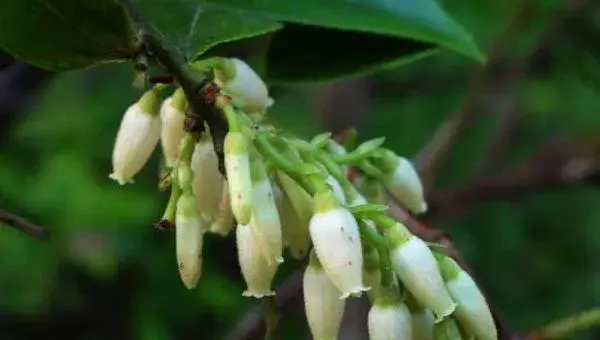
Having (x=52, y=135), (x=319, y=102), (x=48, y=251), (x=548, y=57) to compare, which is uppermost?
(x=548, y=57)

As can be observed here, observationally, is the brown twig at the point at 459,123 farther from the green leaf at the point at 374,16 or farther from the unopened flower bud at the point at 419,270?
the unopened flower bud at the point at 419,270

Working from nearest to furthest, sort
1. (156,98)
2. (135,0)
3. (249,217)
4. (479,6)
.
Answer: (249,217), (156,98), (135,0), (479,6)

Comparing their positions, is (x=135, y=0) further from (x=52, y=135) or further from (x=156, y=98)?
(x=52, y=135)

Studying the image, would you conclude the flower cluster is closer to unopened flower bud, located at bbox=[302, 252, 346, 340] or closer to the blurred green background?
unopened flower bud, located at bbox=[302, 252, 346, 340]

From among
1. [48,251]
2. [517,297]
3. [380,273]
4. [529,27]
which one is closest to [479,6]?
[529,27]

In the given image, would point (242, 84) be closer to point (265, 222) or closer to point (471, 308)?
point (265, 222)

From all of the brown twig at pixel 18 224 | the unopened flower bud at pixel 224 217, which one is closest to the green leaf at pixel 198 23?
the unopened flower bud at pixel 224 217

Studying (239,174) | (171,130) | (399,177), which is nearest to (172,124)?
(171,130)

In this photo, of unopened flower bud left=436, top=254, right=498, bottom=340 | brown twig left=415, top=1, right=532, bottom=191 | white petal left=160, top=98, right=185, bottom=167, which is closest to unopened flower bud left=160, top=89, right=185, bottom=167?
white petal left=160, top=98, right=185, bottom=167
